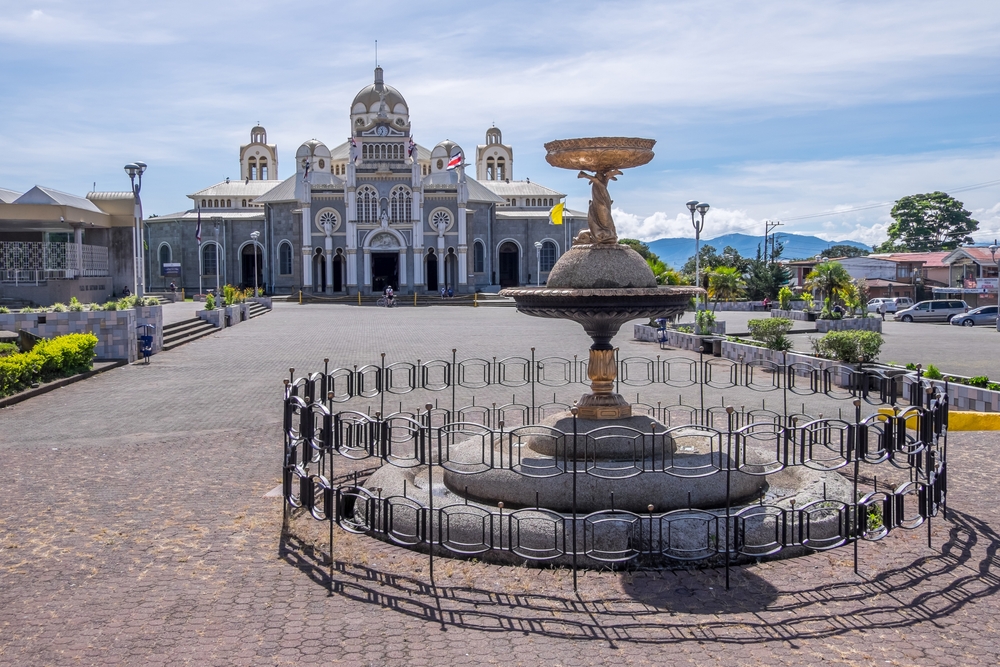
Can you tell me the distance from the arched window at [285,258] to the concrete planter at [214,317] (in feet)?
93.5

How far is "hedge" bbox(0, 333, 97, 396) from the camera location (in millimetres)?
14680

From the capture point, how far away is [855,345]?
17531mm

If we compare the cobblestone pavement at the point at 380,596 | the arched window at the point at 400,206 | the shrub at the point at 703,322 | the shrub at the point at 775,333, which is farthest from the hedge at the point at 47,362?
the arched window at the point at 400,206

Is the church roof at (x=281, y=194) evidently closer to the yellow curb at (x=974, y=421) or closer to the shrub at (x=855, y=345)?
the shrub at (x=855, y=345)

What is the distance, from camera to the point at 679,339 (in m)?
25.3

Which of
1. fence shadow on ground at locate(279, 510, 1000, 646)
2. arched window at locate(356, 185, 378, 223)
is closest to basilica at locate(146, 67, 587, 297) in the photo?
arched window at locate(356, 185, 378, 223)

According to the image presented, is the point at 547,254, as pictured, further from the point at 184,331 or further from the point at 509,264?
the point at 184,331

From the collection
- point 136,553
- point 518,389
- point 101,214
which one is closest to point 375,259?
point 101,214

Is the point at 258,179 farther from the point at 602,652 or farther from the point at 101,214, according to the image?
the point at 602,652

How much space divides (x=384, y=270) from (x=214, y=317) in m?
26.2

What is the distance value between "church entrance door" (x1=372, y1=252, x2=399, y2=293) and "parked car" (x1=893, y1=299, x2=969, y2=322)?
32236 mm

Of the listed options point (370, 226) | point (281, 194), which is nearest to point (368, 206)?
point (370, 226)

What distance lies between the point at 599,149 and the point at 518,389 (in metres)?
8.01

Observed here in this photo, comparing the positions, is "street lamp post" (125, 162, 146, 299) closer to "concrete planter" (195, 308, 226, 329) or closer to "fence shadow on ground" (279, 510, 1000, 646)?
"concrete planter" (195, 308, 226, 329)
